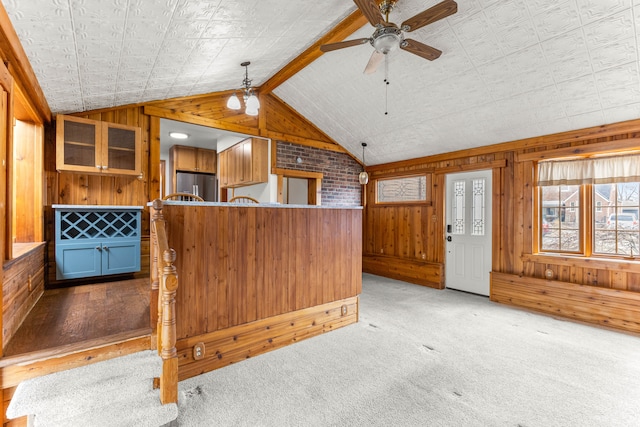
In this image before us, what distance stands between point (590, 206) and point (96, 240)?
629cm

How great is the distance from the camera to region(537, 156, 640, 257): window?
365 centimetres

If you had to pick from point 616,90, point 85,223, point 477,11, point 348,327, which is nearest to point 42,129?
point 85,223

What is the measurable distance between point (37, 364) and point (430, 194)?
18.3 feet

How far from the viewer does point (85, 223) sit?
360 centimetres

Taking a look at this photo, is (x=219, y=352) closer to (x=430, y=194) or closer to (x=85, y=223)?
(x=85, y=223)

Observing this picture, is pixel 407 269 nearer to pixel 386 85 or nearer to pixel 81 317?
pixel 386 85

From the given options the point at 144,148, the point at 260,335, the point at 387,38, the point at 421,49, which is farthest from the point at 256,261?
the point at 144,148

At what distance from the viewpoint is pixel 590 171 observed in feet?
12.7

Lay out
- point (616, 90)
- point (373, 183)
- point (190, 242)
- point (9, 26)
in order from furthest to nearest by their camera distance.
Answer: point (373, 183) → point (616, 90) → point (190, 242) → point (9, 26)

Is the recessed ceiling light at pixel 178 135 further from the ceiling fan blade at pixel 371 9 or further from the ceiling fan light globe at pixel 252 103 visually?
the ceiling fan blade at pixel 371 9

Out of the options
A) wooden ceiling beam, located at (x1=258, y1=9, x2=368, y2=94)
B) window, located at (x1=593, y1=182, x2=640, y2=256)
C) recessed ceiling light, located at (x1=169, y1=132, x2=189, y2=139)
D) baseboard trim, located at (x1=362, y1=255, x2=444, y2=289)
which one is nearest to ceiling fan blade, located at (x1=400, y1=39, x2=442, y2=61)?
wooden ceiling beam, located at (x1=258, y1=9, x2=368, y2=94)

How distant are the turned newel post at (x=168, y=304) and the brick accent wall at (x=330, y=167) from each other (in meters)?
3.91

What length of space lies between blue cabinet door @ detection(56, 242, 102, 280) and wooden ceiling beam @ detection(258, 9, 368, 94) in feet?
11.6

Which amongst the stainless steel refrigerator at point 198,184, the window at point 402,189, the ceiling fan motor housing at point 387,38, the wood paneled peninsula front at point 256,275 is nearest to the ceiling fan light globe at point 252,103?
the wood paneled peninsula front at point 256,275
